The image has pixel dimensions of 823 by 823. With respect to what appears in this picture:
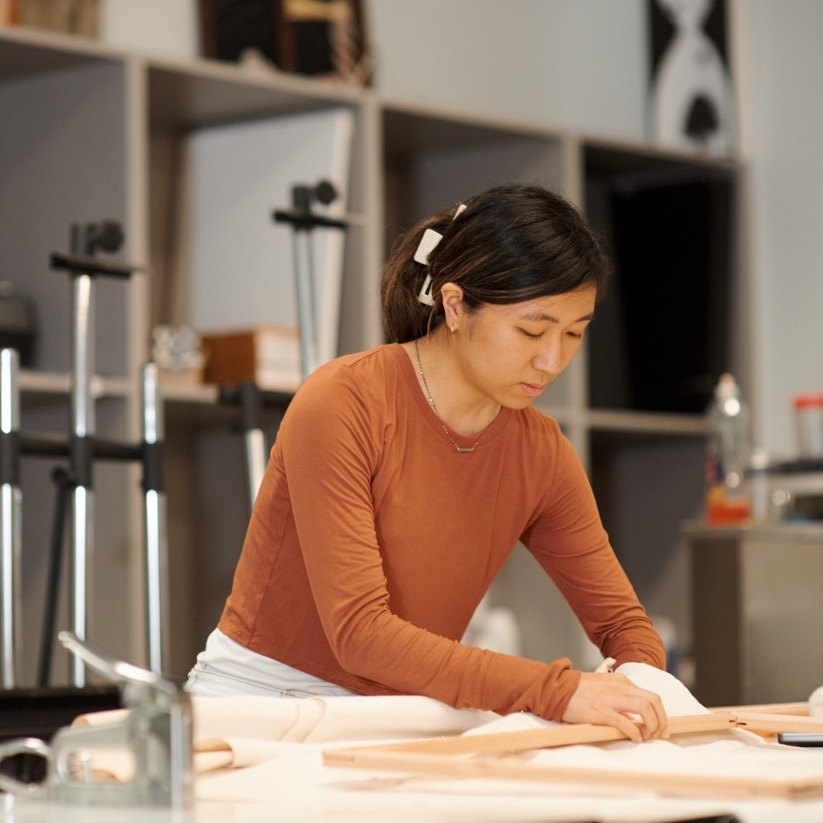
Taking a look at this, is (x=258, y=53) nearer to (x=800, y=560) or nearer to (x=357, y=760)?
(x=800, y=560)

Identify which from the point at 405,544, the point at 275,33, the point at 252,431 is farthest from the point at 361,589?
the point at 275,33

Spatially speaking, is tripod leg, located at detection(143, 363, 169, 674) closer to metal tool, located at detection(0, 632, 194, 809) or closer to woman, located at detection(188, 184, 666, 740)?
woman, located at detection(188, 184, 666, 740)

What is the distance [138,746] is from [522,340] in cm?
74

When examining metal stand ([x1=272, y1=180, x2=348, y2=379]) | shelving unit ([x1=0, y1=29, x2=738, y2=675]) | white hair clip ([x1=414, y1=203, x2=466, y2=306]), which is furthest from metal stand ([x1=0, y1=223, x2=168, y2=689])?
white hair clip ([x1=414, y1=203, x2=466, y2=306])

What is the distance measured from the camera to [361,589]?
1464mm

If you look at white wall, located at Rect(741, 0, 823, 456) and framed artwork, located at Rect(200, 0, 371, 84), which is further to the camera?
white wall, located at Rect(741, 0, 823, 456)

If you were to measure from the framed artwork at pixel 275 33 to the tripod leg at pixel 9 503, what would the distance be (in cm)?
122

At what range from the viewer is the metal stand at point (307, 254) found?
2.79 m

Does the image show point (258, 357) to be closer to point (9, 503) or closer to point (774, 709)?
point (9, 503)

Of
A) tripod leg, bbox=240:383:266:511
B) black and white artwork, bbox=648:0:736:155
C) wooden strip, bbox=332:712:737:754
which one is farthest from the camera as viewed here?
black and white artwork, bbox=648:0:736:155

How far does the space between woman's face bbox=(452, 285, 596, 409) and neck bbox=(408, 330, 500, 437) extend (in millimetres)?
37

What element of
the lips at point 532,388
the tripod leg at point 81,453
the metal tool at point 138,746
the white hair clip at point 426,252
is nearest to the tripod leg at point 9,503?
the tripod leg at point 81,453

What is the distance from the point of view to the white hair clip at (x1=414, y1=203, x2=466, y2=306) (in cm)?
167

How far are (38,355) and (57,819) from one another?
6.68ft
